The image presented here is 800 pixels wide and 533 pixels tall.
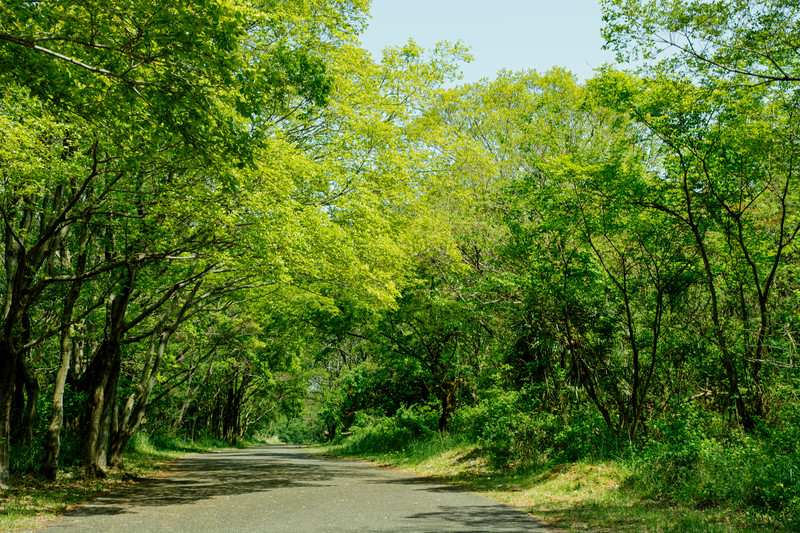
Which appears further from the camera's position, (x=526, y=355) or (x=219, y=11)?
(x=526, y=355)

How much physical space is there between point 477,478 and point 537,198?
22.1 feet

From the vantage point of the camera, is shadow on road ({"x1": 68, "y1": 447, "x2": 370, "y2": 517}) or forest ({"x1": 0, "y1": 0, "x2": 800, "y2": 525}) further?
shadow on road ({"x1": 68, "y1": 447, "x2": 370, "y2": 517})

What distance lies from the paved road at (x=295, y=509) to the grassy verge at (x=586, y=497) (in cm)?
62

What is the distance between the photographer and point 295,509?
8.86 m

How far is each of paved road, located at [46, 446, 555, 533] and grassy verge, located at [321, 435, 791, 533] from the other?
624mm

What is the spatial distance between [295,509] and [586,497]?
15.6 ft

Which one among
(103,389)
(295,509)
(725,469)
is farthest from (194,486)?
(725,469)

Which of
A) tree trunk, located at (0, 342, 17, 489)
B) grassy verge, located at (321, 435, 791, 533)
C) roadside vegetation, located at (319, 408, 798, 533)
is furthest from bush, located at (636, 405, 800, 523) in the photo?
tree trunk, located at (0, 342, 17, 489)

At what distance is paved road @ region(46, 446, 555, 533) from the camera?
712cm

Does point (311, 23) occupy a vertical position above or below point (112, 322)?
above

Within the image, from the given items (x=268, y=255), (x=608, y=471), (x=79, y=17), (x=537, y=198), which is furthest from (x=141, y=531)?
(x=537, y=198)

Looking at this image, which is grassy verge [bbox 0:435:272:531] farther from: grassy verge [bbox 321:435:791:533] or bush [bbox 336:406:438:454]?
bush [bbox 336:406:438:454]

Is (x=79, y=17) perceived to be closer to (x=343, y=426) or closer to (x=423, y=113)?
(x=423, y=113)

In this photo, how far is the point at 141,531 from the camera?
6.84 meters
